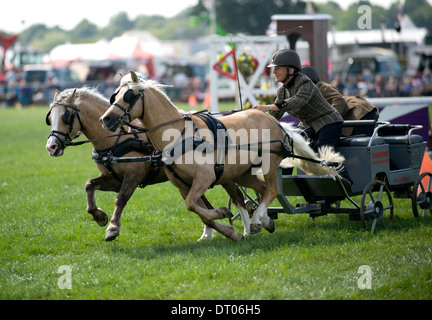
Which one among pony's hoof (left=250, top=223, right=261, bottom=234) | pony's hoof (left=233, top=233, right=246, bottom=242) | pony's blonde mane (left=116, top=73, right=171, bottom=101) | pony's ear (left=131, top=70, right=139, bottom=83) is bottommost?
pony's hoof (left=233, top=233, right=246, bottom=242)

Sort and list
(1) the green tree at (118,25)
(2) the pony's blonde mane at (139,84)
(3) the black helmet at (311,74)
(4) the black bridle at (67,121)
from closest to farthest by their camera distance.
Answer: (2) the pony's blonde mane at (139,84), (4) the black bridle at (67,121), (3) the black helmet at (311,74), (1) the green tree at (118,25)

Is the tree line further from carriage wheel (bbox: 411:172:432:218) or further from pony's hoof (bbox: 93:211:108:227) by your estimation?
pony's hoof (bbox: 93:211:108:227)

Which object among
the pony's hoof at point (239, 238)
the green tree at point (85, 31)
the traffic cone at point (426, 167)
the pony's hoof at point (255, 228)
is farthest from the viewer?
the green tree at point (85, 31)

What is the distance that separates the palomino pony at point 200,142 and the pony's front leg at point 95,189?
1.26m

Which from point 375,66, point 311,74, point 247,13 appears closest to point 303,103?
point 311,74

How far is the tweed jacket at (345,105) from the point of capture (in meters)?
8.58

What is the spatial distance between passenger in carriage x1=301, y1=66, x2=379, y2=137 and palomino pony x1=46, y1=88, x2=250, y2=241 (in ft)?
7.56

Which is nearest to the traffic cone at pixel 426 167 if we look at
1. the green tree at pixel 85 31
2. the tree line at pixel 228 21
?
the tree line at pixel 228 21

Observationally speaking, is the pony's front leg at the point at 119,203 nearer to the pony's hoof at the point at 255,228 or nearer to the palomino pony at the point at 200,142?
the palomino pony at the point at 200,142

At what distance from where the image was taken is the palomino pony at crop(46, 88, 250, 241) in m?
7.48

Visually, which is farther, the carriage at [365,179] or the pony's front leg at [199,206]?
the carriage at [365,179]

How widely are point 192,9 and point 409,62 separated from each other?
3953 cm

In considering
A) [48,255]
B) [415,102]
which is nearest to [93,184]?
[48,255]

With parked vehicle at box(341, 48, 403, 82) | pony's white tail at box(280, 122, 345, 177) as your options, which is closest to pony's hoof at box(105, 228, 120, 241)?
pony's white tail at box(280, 122, 345, 177)
